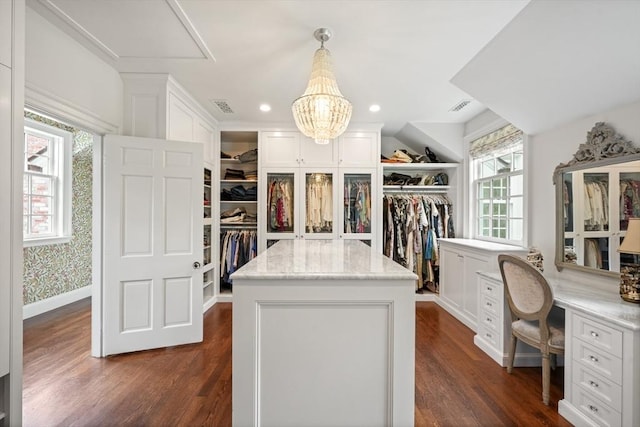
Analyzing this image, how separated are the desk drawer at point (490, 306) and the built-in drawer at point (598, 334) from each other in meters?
0.68

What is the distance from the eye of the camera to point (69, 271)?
4.13m

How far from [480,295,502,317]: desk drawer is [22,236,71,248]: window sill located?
5026 mm

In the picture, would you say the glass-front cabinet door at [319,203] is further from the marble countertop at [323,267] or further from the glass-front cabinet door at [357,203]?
the marble countertop at [323,267]

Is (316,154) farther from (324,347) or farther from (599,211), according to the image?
(324,347)

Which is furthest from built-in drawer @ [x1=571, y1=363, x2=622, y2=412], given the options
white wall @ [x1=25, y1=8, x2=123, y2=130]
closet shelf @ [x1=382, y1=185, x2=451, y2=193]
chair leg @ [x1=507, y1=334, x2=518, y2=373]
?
white wall @ [x1=25, y1=8, x2=123, y2=130]

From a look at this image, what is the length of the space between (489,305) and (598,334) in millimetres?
980

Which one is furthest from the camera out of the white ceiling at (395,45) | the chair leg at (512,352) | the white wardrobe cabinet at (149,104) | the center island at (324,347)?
the white wardrobe cabinet at (149,104)

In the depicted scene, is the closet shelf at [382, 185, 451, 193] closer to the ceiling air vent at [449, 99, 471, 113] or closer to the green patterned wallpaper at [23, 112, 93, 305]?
the ceiling air vent at [449, 99, 471, 113]

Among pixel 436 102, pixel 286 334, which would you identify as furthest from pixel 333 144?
pixel 286 334

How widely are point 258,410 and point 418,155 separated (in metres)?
4.12

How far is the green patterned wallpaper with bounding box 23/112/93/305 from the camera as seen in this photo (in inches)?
142

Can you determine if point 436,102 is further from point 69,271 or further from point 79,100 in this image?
point 69,271

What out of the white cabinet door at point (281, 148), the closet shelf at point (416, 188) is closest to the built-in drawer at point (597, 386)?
the closet shelf at point (416, 188)

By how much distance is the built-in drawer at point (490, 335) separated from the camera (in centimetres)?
252
